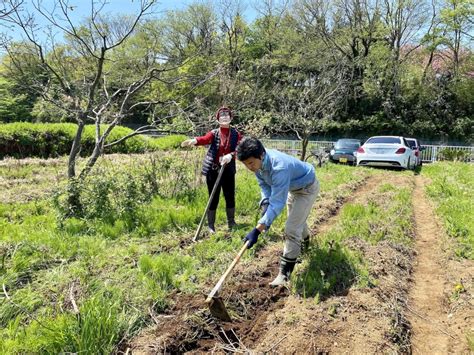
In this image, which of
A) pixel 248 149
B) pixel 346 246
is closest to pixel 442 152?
pixel 346 246

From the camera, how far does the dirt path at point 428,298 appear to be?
2.92 metres

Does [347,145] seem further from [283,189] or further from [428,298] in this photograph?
[283,189]

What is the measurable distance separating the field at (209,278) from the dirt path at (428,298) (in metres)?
0.01

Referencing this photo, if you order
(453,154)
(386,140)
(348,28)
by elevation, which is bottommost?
(453,154)

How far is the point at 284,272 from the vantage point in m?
3.65

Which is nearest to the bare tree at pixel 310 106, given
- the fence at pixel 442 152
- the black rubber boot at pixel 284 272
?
the fence at pixel 442 152

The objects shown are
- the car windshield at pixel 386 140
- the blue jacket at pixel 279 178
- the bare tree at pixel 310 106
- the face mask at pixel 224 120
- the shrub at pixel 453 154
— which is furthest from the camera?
the shrub at pixel 453 154

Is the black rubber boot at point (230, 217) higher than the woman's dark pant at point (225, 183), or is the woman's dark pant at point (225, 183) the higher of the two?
the woman's dark pant at point (225, 183)

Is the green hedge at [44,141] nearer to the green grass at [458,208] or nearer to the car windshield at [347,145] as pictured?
the car windshield at [347,145]

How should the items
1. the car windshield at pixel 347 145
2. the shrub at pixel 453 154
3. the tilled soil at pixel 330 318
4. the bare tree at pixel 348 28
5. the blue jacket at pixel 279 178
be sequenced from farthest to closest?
the bare tree at pixel 348 28 < the shrub at pixel 453 154 < the car windshield at pixel 347 145 < the blue jacket at pixel 279 178 < the tilled soil at pixel 330 318

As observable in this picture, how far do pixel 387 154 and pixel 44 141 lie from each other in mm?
11947

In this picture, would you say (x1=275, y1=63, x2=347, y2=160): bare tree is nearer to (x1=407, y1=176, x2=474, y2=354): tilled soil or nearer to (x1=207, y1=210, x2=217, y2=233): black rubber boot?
(x1=207, y1=210, x2=217, y2=233): black rubber boot

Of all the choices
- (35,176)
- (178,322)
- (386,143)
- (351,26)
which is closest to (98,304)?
(178,322)

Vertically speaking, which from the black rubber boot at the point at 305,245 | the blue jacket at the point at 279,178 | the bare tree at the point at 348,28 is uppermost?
the bare tree at the point at 348,28
